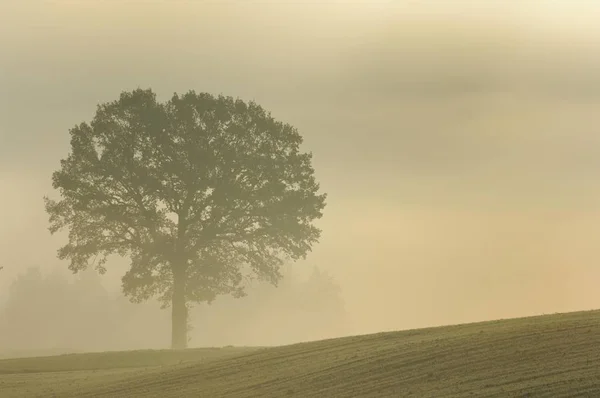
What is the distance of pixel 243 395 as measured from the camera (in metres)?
37.2

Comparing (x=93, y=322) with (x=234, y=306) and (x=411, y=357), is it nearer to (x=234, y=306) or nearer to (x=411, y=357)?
(x=234, y=306)

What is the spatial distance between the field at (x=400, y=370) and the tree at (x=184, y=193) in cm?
2233

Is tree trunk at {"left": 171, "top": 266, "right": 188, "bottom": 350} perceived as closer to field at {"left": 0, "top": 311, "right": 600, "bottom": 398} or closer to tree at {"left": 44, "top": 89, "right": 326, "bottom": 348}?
tree at {"left": 44, "top": 89, "right": 326, "bottom": 348}

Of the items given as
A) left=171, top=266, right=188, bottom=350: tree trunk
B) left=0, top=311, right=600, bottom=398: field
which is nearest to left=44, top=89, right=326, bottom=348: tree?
left=171, top=266, right=188, bottom=350: tree trunk

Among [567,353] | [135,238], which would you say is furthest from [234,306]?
[567,353]

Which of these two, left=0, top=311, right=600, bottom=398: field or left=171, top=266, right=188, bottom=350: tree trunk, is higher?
left=171, top=266, right=188, bottom=350: tree trunk

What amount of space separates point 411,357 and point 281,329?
450 feet

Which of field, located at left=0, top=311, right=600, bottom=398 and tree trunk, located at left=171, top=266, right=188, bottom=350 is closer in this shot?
field, located at left=0, top=311, right=600, bottom=398

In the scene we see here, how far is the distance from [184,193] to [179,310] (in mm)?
9435

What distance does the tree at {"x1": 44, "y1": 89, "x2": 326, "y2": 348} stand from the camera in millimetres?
73312

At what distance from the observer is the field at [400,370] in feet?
108

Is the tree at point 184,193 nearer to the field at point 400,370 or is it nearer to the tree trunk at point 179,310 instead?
the tree trunk at point 179,310

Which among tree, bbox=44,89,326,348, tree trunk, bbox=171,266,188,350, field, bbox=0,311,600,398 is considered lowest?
field, bbox=0,311,600,398

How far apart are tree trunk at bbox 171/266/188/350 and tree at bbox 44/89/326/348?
8 cm
